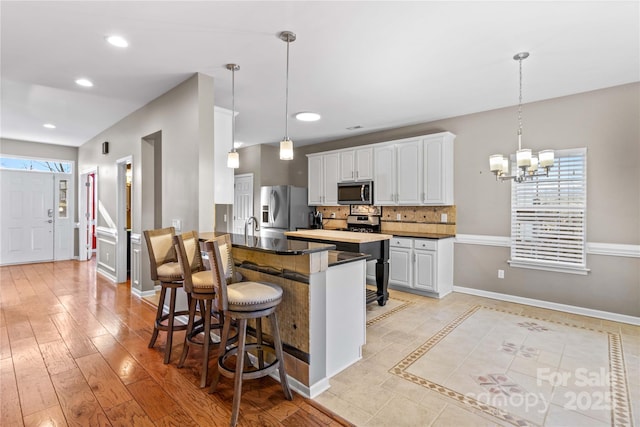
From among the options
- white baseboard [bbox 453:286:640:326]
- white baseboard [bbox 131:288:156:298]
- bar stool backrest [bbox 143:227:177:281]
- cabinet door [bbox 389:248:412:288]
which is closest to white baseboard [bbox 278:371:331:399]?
bar stool backrest [bbox 143:227:177:281]

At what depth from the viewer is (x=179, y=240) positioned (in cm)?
229

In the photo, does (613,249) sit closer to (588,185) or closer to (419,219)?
(588,185)

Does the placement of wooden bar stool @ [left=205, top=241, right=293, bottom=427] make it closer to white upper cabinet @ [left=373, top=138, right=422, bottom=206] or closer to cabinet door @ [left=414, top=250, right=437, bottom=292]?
cabinet door @ [left=414, top=250, right=437, bottom=292]

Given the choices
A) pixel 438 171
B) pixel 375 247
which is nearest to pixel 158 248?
pixel 375 247

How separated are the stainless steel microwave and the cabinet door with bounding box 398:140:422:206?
1.83ft

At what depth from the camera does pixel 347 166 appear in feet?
19.2

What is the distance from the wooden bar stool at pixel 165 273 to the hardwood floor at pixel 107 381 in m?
0.25

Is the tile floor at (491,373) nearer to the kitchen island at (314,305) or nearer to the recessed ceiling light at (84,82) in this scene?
the kitchen island at (314,305)

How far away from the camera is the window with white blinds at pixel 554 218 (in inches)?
150

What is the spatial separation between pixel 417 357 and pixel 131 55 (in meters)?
3.69

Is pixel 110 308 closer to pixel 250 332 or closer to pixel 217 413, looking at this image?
pixel 250 332

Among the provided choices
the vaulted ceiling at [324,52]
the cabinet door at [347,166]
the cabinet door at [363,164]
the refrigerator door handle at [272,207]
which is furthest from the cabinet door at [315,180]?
the vaulted ceiling at [324,52]

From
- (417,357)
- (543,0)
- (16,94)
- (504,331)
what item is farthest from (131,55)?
(504,331)

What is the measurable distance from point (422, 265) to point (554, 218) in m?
1.72
